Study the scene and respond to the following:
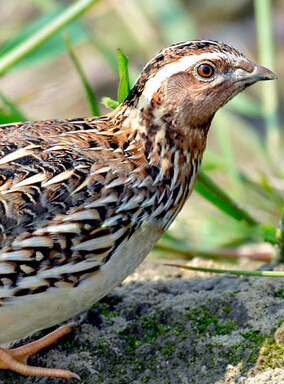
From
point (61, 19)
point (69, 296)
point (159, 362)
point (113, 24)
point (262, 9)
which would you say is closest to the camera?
point (69, 296)

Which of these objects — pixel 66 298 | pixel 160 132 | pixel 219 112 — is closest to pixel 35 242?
pixel 66 298

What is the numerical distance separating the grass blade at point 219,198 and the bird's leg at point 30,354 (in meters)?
1.31

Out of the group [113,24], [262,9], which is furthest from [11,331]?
[113,24]

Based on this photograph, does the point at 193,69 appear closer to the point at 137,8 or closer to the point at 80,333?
the point at 80,333

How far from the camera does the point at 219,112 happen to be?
556 cm

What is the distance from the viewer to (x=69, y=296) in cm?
282

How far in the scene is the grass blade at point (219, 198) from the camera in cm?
398

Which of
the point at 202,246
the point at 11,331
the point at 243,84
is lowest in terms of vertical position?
the point at 202,246

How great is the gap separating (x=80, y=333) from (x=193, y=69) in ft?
4.76

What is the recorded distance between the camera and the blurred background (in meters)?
4.61

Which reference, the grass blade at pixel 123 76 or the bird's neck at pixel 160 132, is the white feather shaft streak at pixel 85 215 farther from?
the grass blade at pixel 123 76

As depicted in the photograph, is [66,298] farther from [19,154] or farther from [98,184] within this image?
[19,154]

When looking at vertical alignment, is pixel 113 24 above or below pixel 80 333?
above

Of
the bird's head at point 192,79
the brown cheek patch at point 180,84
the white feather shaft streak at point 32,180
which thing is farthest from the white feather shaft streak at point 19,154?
the brown cheek patch at point 180,84
